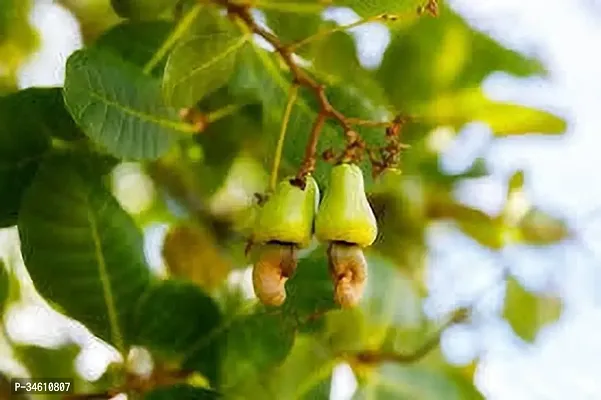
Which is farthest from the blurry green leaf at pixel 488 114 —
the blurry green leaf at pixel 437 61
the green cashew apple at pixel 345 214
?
the green cashew apple at pixel 345 214

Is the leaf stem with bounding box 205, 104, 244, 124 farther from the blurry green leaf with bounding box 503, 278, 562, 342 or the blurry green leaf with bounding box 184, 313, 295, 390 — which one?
the blurry green leaf with bounding box 503, 278, 562, 342

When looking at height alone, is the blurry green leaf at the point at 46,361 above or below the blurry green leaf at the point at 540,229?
above

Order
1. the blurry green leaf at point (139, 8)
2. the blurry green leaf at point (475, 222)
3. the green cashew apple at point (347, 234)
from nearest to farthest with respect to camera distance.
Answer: the green cashew apple at point (347, 234) → the blurry green leaf at point (139, 8) → the blurry green leaf at point (475, 222)

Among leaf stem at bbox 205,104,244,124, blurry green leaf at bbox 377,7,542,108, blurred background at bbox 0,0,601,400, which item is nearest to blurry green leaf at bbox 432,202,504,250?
blurred background at bbox 0,0,601,400

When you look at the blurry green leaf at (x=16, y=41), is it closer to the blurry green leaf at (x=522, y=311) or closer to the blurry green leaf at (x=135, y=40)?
the blurry green leaf at (x=135, y=40)

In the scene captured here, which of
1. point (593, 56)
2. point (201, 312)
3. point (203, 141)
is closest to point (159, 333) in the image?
point (201, 312)

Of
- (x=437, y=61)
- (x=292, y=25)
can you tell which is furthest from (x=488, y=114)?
(x=292, y=25)

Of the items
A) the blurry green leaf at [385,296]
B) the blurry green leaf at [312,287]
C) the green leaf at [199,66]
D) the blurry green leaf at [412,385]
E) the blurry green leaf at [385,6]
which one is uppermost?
the blurry green leaf at [385,6]
